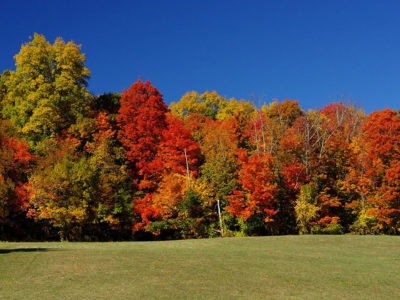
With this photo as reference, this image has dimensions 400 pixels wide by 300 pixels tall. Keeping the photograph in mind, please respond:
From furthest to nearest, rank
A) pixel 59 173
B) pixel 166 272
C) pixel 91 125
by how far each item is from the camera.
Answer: pixel 91 125 < pixel 59 173 < pixel 166 272

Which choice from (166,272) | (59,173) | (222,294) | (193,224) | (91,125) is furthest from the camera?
(91,125)

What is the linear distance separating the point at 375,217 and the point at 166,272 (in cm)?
3543

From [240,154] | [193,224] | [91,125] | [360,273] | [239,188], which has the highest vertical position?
[91,125]

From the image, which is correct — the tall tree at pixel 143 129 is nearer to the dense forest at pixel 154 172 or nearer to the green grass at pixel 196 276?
the dense forest at pixel 154 172

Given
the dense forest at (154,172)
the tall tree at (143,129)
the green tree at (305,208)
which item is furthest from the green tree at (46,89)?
the green tree at (305,208)

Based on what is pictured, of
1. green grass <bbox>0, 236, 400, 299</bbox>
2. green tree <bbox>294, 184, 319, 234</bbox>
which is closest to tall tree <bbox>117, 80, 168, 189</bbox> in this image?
green tree <bbox>294, 184, 319, 234</bbox>

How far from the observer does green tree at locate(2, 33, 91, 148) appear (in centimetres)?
5666

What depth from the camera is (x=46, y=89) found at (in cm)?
5734

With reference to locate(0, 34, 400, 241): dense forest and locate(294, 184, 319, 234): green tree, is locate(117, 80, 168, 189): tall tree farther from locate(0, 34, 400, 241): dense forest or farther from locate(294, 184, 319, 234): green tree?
locate(294, 184, 319, 234): green tree

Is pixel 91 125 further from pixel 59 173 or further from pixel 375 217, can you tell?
pixel 375 217

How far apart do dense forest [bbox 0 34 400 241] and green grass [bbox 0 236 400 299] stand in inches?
860

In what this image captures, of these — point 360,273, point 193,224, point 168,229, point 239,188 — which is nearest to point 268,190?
point 239,188

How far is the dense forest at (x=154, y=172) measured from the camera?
49.1 meters

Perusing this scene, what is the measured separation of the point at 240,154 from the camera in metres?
51.8
